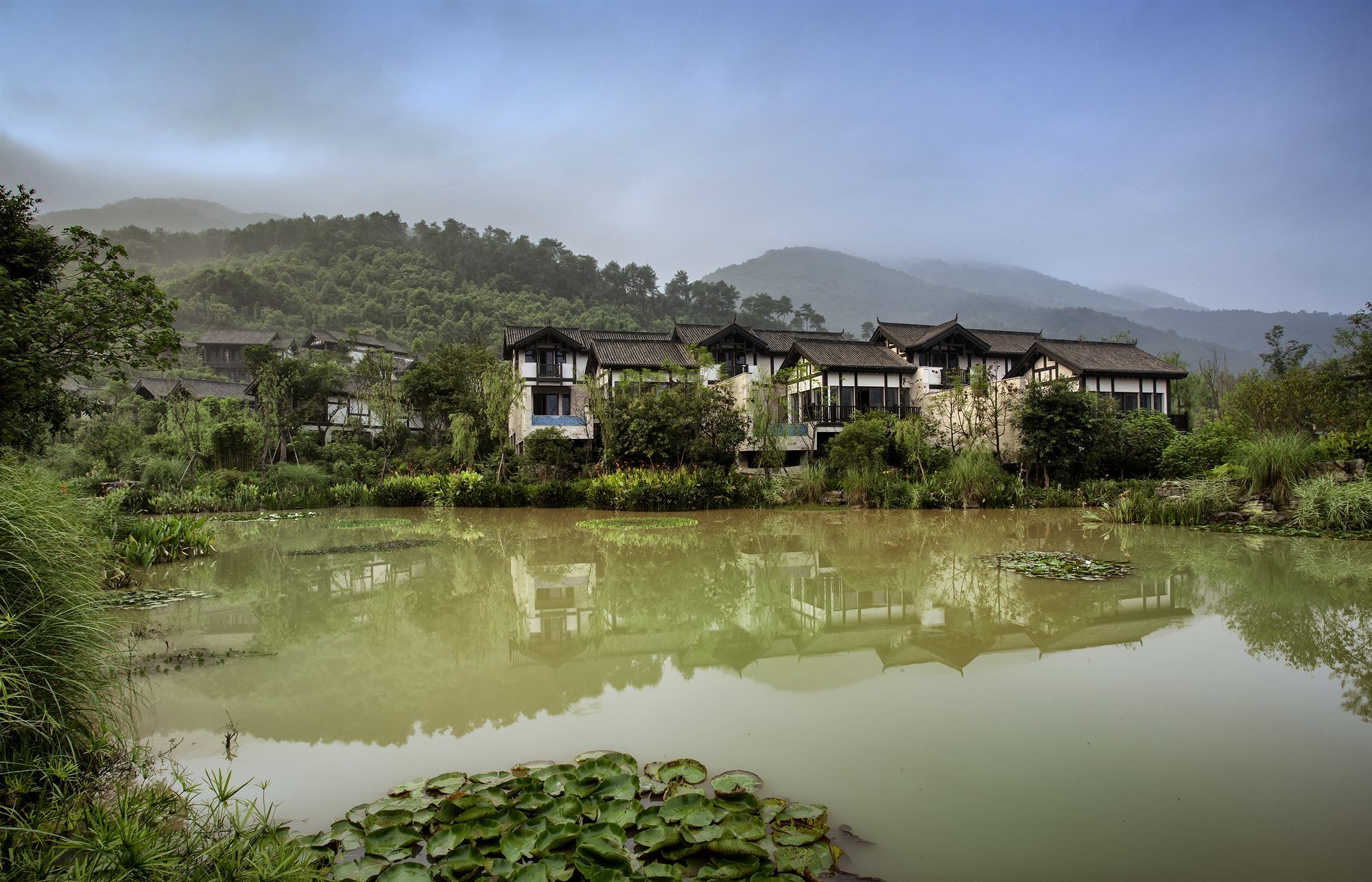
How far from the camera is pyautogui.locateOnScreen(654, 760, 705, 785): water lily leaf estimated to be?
12.2ft

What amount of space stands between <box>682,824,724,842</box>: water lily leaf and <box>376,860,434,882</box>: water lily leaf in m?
1.09

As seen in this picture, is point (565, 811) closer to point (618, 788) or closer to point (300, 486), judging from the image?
point (618, 788)

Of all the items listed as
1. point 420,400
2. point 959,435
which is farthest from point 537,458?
point 959,435

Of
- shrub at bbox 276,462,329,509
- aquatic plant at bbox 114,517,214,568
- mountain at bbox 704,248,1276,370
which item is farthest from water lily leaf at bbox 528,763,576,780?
mountain at bbox 704,248,1276,370

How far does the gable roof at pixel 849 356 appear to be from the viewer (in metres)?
26.7

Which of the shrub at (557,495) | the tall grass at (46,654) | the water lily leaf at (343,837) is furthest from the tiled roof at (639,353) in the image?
the water lily leaf at (343,837)

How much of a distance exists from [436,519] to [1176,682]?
16.5 metres

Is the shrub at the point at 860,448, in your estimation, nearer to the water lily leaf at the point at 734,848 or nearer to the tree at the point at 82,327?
the tree at the point at 82,327

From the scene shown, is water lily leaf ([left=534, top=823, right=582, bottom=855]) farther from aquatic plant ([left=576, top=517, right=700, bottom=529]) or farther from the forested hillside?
the forested hillside

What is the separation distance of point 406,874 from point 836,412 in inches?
981

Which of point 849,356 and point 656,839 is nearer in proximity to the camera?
point 656,839

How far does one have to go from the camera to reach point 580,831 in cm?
315

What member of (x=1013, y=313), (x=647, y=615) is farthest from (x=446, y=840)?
(x=1013, y=313)

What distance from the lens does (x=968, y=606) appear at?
7.67 m
